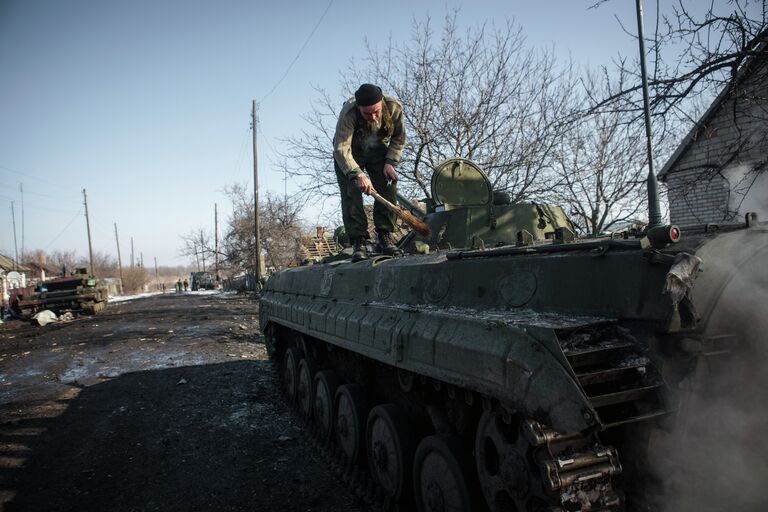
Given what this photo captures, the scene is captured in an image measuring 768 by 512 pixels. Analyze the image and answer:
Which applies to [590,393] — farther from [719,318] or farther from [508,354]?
[719,318]

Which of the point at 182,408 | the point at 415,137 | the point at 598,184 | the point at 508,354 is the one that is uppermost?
the point at 415,137

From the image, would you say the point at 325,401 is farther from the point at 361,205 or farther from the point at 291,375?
the point at 361,205

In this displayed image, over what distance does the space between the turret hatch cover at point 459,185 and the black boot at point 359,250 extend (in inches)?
34.9

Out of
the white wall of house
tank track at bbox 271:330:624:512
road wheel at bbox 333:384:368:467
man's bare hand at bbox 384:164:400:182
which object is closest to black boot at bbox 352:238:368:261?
man's bare hand at bbox 384:164:400:182

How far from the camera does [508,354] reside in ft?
7.65

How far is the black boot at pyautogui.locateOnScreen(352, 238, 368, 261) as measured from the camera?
5.14 m

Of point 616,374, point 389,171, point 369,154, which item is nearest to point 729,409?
point 616,374

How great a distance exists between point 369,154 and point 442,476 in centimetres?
355

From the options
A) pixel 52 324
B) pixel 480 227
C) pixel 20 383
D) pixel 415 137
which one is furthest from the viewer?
pixel 52 324

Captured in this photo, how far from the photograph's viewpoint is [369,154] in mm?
5676

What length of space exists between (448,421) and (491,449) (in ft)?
2.38

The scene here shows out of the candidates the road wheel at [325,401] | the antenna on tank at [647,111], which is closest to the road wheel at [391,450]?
the road wheel at [325,401]

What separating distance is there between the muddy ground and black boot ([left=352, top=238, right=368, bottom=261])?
2034 millimetres

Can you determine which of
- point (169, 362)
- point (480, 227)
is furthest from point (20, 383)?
point (480, 227)
